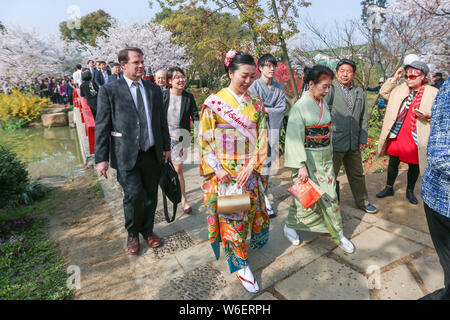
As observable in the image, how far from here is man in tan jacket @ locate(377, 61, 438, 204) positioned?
3.14 m

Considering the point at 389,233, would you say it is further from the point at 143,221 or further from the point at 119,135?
the point at 119,135

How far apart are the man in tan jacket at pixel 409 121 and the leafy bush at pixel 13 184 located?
5.15 meters

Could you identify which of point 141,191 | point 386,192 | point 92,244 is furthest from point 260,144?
point 386,192

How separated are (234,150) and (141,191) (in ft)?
3.68

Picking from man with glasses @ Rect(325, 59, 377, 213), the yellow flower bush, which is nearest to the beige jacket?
man with glasses @ Rect(325, 59, 377, 213)

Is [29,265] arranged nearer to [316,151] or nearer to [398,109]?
[316,151]

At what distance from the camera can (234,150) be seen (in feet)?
7.86

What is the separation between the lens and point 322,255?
2.70 meters

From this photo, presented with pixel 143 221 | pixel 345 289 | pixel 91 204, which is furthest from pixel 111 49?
pixel 345 289

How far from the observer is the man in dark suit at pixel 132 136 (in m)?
2.63

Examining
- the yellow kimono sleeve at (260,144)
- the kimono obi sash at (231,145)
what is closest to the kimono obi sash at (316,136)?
the yellow kimono sleeve at (260,144)

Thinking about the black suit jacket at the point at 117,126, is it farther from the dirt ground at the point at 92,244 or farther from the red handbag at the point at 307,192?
the red handbag at the point at 307,192

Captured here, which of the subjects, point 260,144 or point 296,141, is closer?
point 260,144
